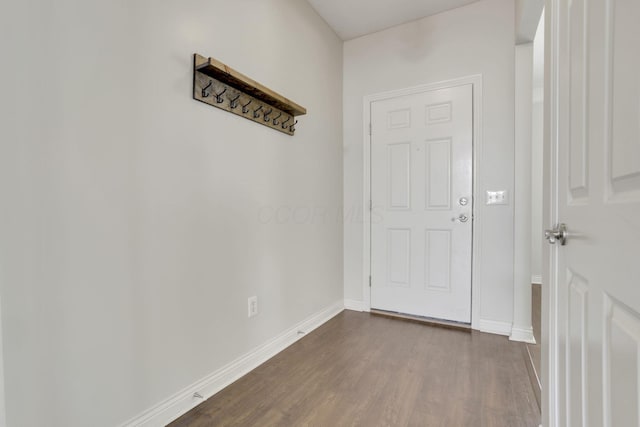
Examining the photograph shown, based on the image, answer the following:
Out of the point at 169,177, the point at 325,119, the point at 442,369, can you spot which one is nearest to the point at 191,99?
the point at 169,177

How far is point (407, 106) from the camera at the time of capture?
273 cm

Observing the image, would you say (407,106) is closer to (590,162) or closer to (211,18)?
(211,18)

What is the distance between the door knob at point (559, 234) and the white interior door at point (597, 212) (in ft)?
0.08

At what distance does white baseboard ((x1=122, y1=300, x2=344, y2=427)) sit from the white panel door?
937 millimetres

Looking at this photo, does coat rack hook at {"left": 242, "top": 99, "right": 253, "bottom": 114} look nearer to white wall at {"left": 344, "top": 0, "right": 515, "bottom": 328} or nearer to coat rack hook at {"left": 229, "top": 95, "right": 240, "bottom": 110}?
coat rack hook at {"left": 229, "top": 95, "right": 240, "bottom": 110}

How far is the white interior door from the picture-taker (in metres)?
0.56

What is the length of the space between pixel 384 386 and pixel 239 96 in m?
1.83

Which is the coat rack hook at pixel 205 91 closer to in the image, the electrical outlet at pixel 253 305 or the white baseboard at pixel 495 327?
the electrical outlet at pixel 253 305

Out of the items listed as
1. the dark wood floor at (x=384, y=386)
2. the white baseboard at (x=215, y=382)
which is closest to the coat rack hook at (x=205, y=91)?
the white baseboard at (x=215, y=382)

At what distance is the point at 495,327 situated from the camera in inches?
94.0

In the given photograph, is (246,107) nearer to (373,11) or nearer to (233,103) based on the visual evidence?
(233,103)

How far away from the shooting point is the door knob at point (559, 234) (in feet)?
3.14

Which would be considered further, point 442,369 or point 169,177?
point 442,369

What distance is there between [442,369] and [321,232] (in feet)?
4.43
